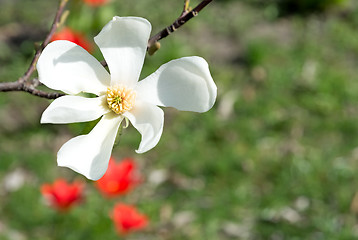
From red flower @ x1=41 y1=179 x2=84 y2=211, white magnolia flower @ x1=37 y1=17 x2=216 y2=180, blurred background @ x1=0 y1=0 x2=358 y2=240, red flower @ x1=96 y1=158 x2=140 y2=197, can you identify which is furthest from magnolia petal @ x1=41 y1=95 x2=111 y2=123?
blurred background @ x1=0 y1=0 x2=358 y2=240

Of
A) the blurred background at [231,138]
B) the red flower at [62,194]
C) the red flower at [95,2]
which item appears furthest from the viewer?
the red flower at [95,2]

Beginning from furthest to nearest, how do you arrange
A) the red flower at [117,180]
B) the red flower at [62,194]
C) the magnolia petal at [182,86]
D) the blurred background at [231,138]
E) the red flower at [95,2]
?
the red flower at [95,2] < the blurred background at [231,138] < the red flower at [117,180] < the red flower at [62,194] < the magnolia petal at [182,86]

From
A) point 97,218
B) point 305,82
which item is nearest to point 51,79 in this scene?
point 97,218

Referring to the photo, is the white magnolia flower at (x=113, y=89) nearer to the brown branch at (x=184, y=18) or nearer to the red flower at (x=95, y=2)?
the brown branch at (x=184, y=18)

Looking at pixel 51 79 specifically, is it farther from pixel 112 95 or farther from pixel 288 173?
pixel 288 173

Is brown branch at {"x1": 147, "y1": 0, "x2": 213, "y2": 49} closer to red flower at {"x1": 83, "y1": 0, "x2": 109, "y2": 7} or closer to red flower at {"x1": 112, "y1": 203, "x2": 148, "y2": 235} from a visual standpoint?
red flower at {"x1": 112, "y1": 203, "x2": 148, "y2": 235}

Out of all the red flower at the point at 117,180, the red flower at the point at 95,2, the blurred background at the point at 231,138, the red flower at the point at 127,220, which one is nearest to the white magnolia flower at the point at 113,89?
the red flower at the point at 127,220
